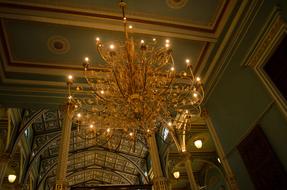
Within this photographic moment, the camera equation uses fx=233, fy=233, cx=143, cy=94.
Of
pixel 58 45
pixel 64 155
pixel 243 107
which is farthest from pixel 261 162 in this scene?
pixel 58 45

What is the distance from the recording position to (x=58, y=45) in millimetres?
6586

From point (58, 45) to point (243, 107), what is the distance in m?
5.36

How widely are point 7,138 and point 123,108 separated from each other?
25.7 feet

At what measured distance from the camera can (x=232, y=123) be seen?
264 inches

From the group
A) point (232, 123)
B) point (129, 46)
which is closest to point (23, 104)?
point (129, 46)

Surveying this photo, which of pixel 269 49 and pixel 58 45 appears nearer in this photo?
pixel 269 49

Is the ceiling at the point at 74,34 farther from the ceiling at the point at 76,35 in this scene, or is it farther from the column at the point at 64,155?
the column at the point at 64,155

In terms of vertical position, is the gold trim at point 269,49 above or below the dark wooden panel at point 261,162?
above

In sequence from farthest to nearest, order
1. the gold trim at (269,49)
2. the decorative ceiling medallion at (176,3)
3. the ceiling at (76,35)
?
1. the decorative ceiling medallion at (176,3)
2. the ceiling at (76,35)
3. the gold trim at (269,49)

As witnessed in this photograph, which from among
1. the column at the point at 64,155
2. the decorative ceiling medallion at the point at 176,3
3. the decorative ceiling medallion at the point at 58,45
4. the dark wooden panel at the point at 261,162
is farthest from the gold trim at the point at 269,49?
the decorative ceiling medallion at the point at 58,45

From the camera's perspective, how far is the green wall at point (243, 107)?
17.1 ft

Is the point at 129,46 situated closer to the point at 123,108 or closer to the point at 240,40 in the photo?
the point at 123,108

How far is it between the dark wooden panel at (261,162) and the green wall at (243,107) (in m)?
0.14

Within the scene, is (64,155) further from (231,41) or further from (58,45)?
(231,41)
